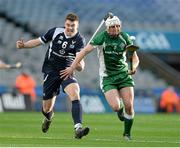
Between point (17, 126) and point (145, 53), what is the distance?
1857 cm

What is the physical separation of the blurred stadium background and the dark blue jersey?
1917 cm

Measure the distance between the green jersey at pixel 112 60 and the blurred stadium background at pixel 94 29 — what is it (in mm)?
19670

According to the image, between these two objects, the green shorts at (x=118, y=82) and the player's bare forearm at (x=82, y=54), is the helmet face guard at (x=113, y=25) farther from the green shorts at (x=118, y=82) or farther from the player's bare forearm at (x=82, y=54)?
the green shorts at (x=118, y=82)

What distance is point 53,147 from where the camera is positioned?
37.8 ft

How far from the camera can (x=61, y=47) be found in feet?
49.3

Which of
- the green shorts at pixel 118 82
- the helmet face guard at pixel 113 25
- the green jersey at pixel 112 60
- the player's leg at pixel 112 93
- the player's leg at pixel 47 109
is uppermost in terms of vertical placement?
the helmet face guard at pixel 113 25

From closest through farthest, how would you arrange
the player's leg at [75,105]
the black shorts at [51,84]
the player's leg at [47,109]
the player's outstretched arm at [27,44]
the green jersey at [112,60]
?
the player's leg at [75,105], the green jersey at [112,60], the player's outstretched arm at [27,44], the black shorts at [51,84], the player's leg at [47,109]

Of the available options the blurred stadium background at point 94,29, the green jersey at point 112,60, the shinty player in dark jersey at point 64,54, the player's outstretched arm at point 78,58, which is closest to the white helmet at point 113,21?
the green jersey at point 112,60

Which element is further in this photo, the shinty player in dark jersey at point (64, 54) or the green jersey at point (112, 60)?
the shinty player in dark jersey at point (64, 54)

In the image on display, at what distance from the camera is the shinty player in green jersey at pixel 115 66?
1427 centimetres

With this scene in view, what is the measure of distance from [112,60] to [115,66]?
0.15 metres

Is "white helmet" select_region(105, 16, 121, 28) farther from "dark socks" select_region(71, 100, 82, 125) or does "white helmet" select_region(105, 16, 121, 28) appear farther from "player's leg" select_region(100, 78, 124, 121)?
"dark socks" select_region(71, 100, 82, 125)

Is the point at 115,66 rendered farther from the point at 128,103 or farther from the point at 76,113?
the point at 76,113

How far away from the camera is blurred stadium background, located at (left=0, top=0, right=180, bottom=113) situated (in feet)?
123
